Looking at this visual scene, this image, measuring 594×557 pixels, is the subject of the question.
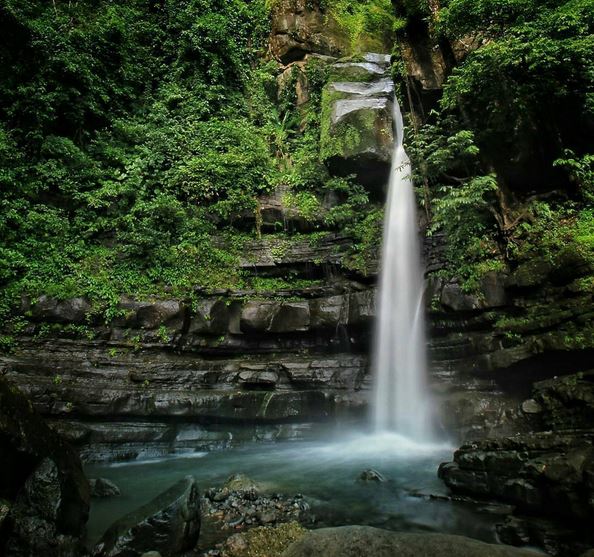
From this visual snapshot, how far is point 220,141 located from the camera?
1681 centimetres

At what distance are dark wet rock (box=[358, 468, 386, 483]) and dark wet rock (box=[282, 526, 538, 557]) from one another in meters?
3.46

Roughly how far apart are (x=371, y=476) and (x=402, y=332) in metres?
5.27

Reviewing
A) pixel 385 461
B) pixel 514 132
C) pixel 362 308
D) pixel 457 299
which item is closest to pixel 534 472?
pixel 385 461

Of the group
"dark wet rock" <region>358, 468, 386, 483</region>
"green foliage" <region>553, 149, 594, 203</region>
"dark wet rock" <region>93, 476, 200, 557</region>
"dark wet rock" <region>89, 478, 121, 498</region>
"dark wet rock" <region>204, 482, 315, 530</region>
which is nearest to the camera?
"dark wet rock" <region>93, 476, 200, 557</region>

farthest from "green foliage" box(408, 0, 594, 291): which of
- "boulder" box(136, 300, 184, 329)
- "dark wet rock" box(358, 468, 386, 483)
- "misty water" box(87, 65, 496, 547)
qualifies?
"boulder" box(136, 300, 184, 329)

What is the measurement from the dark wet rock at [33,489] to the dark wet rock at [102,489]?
6.82ft

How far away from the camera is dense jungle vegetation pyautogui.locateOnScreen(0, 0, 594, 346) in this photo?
10.3 metres

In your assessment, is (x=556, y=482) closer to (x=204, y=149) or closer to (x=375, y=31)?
(x=204, y=149)

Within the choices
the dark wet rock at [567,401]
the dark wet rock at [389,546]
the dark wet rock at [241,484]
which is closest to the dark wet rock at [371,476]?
the dark wet rock at [241,484]

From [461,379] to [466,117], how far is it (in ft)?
24.7

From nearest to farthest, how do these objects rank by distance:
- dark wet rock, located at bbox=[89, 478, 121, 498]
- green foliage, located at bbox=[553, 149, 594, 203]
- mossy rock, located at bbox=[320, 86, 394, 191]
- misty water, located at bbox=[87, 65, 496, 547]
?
misty water, located at bbox=[87, 65, 496, 547] → dark wet rock, located at bbox=[89, 478, 121, 498] → green foliage, located at bbox=[553, 149, 594, 203] → mossy rock, located at bbox=[320, 86, 394, 191]

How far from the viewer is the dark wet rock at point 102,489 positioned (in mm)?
6338

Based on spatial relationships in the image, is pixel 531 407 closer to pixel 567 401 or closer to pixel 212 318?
pixel 567 401

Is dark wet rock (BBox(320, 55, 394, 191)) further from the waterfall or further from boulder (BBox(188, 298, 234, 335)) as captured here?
boulder (BBox(188, 298, 234, 335))
